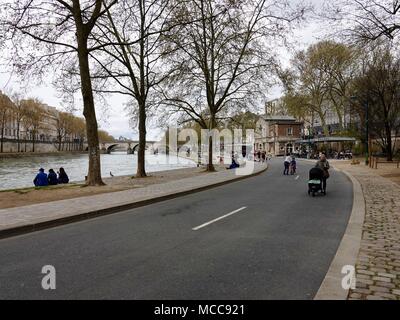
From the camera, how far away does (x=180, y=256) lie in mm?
5871

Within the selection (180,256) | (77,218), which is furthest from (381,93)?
(180,256)

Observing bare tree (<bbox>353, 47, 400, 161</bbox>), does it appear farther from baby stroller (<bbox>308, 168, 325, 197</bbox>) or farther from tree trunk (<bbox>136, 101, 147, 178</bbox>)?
baby stroller (<bbox>308, 168, 325, 197</bbox>)

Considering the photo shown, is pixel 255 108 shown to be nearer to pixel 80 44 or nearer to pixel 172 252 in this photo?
pixel 80 44

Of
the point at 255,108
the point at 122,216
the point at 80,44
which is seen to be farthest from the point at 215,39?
the point at 122,216

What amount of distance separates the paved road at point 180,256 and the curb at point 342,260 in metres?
0.15

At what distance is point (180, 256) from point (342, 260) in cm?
247

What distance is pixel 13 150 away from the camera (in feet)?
326

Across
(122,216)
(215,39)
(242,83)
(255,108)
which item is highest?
(215,39)

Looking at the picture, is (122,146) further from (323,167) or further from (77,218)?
(77,218)

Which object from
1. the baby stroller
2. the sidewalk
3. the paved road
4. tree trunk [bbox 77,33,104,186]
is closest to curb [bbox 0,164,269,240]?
the paved road

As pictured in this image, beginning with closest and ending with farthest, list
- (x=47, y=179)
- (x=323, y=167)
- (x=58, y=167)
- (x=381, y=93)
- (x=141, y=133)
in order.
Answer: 1. (x=323, y=167)
2. (x=47, y=179)
3. (x=141, y=133)
4. (x=381, y=93)
5. (x=58, y=167)

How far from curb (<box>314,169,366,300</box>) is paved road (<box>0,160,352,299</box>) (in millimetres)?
146

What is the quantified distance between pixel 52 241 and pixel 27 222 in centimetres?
157
